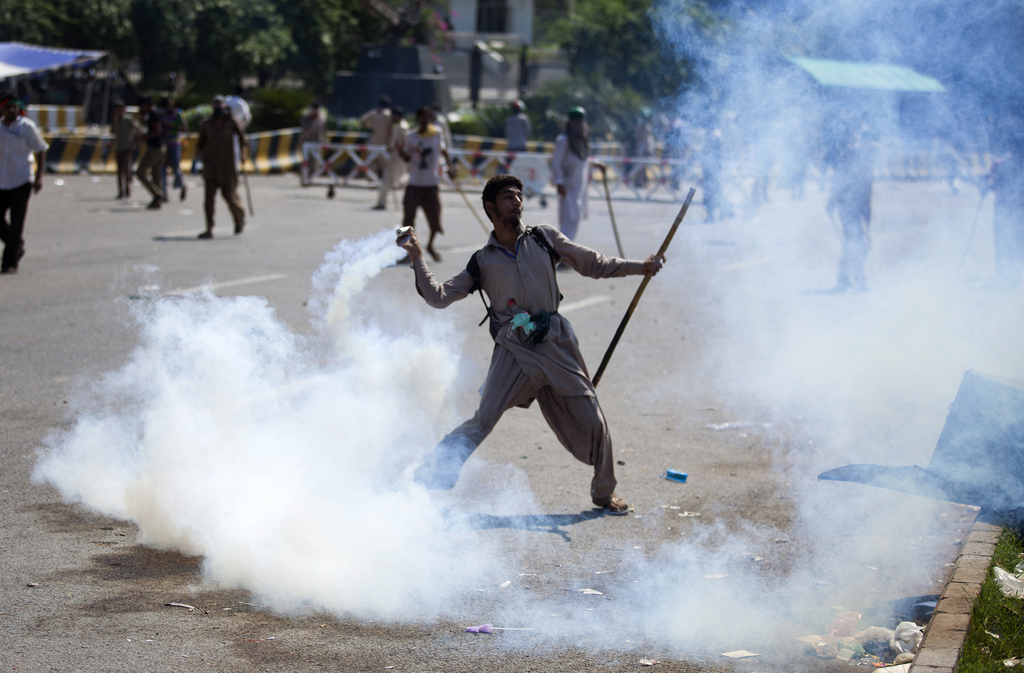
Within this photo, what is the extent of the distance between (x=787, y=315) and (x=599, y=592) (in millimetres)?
6179

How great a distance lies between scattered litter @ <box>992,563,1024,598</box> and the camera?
12.0ft

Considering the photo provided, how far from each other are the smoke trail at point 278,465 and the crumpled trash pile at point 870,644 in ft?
4.38

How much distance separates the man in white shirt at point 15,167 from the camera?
9727 millimetres

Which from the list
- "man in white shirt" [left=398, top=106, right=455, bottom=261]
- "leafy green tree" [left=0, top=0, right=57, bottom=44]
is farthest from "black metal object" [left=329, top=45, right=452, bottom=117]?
A: "man in white shirt" [left=398, top=106, right=455, bottom=261]

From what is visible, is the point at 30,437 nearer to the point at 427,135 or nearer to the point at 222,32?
the point at 427,135

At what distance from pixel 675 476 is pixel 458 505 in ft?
4.09

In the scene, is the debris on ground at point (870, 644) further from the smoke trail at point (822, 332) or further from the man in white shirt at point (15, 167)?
the man in white shirt at point (15, 167)

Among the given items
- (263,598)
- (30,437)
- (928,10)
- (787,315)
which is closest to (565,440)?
(263,598)

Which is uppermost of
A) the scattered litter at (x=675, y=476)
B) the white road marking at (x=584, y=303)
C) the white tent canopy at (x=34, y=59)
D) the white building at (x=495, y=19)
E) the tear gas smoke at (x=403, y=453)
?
the white building at (x=495, y=19)

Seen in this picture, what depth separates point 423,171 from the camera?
11.6 meters

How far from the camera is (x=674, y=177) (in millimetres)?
22125

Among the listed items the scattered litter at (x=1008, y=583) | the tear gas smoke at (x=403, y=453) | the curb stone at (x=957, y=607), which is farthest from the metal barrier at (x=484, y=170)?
the scattered litter at (x=1008, y=583)

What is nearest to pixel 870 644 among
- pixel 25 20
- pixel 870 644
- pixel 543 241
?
pixel 870 644

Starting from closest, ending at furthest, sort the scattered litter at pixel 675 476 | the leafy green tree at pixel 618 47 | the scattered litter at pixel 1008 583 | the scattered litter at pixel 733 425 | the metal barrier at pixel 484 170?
the scattered litter at pixel 1008 583, the scattered litter at pixel 675 476, the scattered litter at pixel 733 425, the metal barrier at pixel 484 170, the leafy green tree at pixel 618 47
